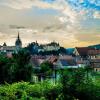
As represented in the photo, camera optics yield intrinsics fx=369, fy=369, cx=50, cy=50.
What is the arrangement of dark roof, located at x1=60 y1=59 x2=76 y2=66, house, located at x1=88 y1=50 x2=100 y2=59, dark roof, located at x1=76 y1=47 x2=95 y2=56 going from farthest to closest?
1. dark roof, located at x1=76 y1=47 x2=95 y2=56
2. house, located at x1=88 y1=50 x2=100 y2=59
3. dark roof, located at x1=60 y1=59 x2=76 y2=66

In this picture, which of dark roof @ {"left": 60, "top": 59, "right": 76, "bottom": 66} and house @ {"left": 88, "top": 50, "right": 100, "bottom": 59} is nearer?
dark roof @ {"left": 60, "top": 59, "right": 76, "bottom": 66}

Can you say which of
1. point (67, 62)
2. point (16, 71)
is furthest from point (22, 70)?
point (67, 62)

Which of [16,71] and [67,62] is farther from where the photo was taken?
[67,62]

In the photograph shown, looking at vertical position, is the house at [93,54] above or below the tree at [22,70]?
above

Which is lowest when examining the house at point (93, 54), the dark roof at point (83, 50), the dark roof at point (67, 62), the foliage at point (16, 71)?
the foliage at point (16, 71)

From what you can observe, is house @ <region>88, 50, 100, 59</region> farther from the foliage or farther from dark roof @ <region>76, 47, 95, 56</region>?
the foliage

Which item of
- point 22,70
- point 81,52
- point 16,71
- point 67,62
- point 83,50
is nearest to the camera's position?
point 16,71

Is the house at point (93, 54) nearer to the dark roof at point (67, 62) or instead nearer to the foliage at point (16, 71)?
the dark roof at point (67, 62)

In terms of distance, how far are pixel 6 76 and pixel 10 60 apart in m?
2.96

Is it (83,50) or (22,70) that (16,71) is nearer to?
(22,70)

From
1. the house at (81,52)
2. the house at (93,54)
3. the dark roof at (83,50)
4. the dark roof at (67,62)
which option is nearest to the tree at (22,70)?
the dark roof at (67,62)

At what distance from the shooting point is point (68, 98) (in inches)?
701

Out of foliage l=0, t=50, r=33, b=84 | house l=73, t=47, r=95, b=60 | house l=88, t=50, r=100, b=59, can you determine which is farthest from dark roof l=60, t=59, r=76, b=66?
foliage l=0, t=50, r=33, b=84

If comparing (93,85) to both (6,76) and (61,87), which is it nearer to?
(61,87)
